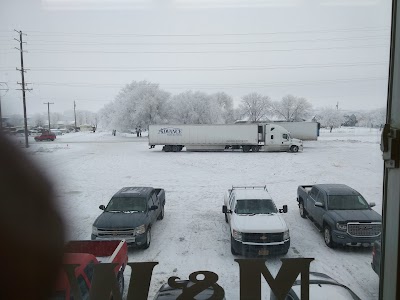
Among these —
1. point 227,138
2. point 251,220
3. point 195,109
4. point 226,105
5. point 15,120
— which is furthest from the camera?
point 227,138

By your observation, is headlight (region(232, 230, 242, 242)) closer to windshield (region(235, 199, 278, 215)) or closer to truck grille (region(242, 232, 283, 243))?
truck grille (region(242, 232, 283, 243))

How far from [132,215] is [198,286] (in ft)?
11.1

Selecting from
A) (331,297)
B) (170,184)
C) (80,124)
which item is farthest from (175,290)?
(170,184)

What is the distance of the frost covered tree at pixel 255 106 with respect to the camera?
10.3 feet

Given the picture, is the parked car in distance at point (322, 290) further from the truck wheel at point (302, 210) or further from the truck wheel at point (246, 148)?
the truck wheel at point (246, 148)

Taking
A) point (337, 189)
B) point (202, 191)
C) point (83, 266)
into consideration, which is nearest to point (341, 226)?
point (337, 189)

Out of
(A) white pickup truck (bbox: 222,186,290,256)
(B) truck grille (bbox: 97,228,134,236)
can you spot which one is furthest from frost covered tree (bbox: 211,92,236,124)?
(B) truck grille (bbox: 97,228,134,236)

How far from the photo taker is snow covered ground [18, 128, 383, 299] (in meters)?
1.53

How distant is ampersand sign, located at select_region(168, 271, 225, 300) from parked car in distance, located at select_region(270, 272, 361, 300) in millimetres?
238

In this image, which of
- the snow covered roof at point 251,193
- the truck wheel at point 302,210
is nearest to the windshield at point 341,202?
the truck wheel at point 302,210

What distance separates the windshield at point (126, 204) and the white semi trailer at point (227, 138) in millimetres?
11120

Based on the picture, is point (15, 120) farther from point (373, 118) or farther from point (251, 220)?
point (251, 220)

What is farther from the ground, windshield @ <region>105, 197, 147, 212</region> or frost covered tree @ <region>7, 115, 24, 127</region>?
frost covered tree @ <region>7, 115, 24, 127</region>

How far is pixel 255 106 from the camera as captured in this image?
339cm
